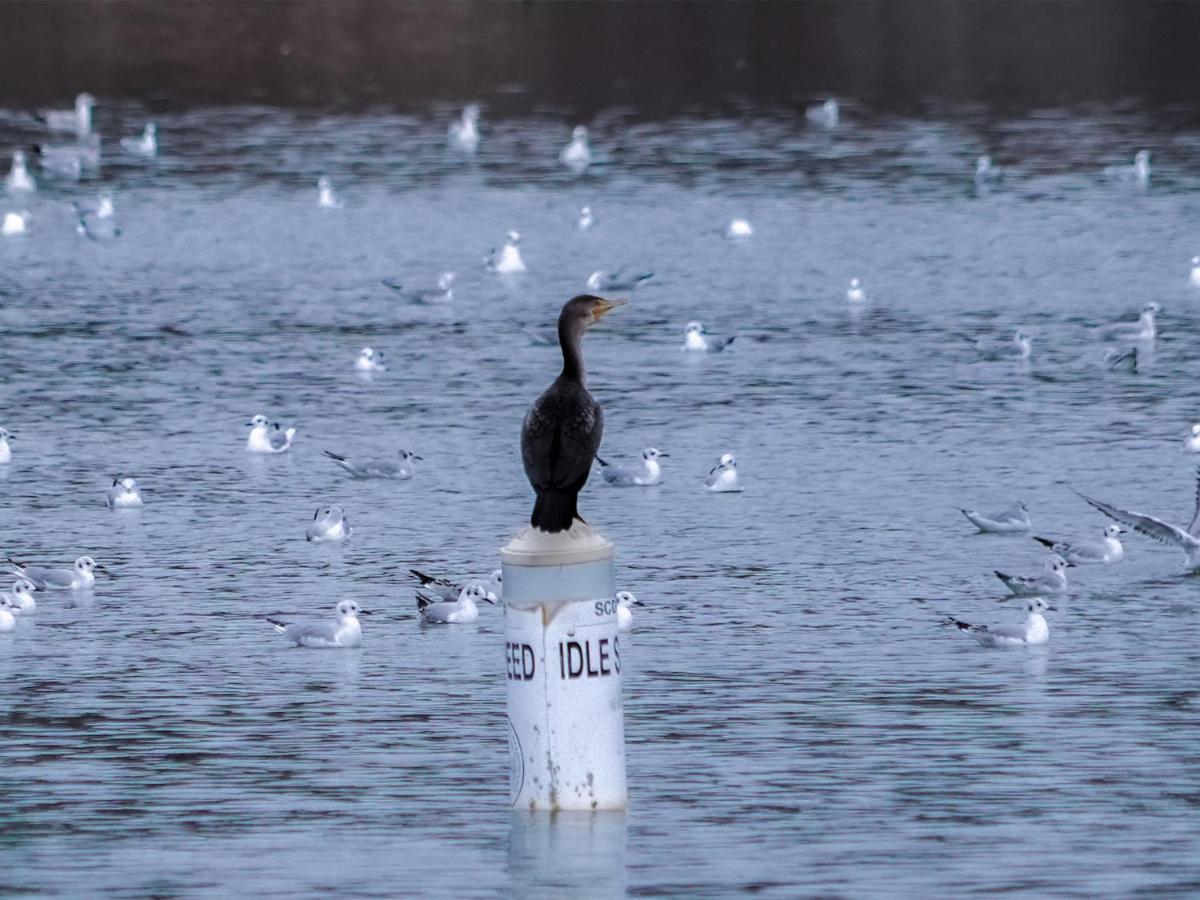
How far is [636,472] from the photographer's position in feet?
87.7

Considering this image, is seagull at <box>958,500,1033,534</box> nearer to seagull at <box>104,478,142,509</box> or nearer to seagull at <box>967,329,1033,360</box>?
seagull at <box>104,478,142,509</box>

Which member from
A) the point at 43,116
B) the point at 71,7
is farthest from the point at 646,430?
the point at 71,7

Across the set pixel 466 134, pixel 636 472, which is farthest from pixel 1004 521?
pixel 466 134

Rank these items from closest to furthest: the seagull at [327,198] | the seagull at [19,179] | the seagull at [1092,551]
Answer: the seagull at [1092,551] → the seagull at [327,198] → the seagull at [19,179]

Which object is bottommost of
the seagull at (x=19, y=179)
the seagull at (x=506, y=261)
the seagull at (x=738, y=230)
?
the seagull at (x=506, y=261)

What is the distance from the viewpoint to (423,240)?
45.8 meters

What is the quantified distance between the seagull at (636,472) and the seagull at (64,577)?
627 cm

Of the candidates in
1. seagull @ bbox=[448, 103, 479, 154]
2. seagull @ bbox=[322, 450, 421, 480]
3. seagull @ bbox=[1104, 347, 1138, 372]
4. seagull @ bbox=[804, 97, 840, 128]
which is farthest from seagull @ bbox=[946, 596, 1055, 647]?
seagull @ bbox=[804, 97, 840, 128]

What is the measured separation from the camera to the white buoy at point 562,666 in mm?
13539

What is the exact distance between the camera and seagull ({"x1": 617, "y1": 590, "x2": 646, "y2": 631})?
1992 cm

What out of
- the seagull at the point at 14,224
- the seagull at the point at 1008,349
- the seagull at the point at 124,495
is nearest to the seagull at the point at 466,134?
the seagull at the point at 14,224

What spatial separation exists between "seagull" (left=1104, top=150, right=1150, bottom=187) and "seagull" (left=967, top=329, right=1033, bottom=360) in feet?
55.0

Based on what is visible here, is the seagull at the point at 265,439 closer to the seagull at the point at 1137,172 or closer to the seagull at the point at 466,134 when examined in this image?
the seagull at the point at 1137,172

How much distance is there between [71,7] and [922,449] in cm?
6474
